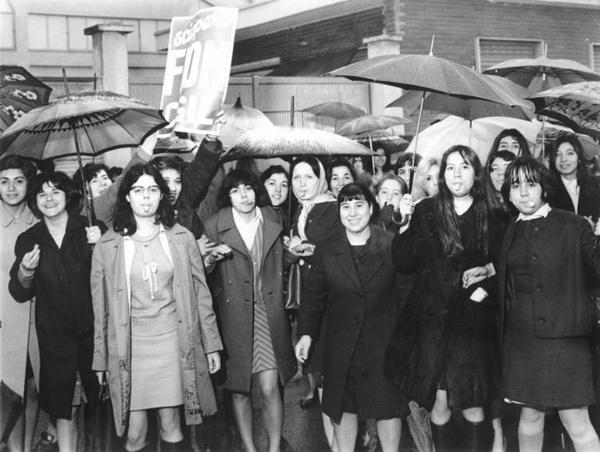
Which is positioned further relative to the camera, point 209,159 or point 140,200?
point 209,159

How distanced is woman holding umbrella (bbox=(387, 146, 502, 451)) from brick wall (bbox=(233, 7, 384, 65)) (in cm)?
1122

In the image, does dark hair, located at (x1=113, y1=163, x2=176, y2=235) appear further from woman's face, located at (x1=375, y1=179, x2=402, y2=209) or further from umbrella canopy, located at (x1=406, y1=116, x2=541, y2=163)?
umbrella canopy, located at (x1=406, y1=116, x2=541, y2=163)

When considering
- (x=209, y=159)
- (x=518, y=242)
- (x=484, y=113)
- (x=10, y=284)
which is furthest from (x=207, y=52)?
(x=484, y=113)

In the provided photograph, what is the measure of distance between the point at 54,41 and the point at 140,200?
1249cm

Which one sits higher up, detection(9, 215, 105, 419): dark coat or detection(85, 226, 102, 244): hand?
detection(85, 226, 102, 244): hand

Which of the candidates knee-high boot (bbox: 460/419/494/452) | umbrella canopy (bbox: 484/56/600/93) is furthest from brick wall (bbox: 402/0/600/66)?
knee-high boot (bbox: 460/419/494/452)

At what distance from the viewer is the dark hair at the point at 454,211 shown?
16.2 ft

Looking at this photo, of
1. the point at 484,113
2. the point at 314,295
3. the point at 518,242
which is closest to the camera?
the point at 518,242

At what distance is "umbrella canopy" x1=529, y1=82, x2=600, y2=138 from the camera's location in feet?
18.3

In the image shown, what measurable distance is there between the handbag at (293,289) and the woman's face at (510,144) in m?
2.35

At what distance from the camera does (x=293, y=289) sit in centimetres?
568

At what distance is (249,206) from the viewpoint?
5.70 m

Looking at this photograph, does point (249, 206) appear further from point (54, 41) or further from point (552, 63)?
point (54, 41)

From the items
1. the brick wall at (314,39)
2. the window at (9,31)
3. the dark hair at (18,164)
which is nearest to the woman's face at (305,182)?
the dark hair at (18,164)
